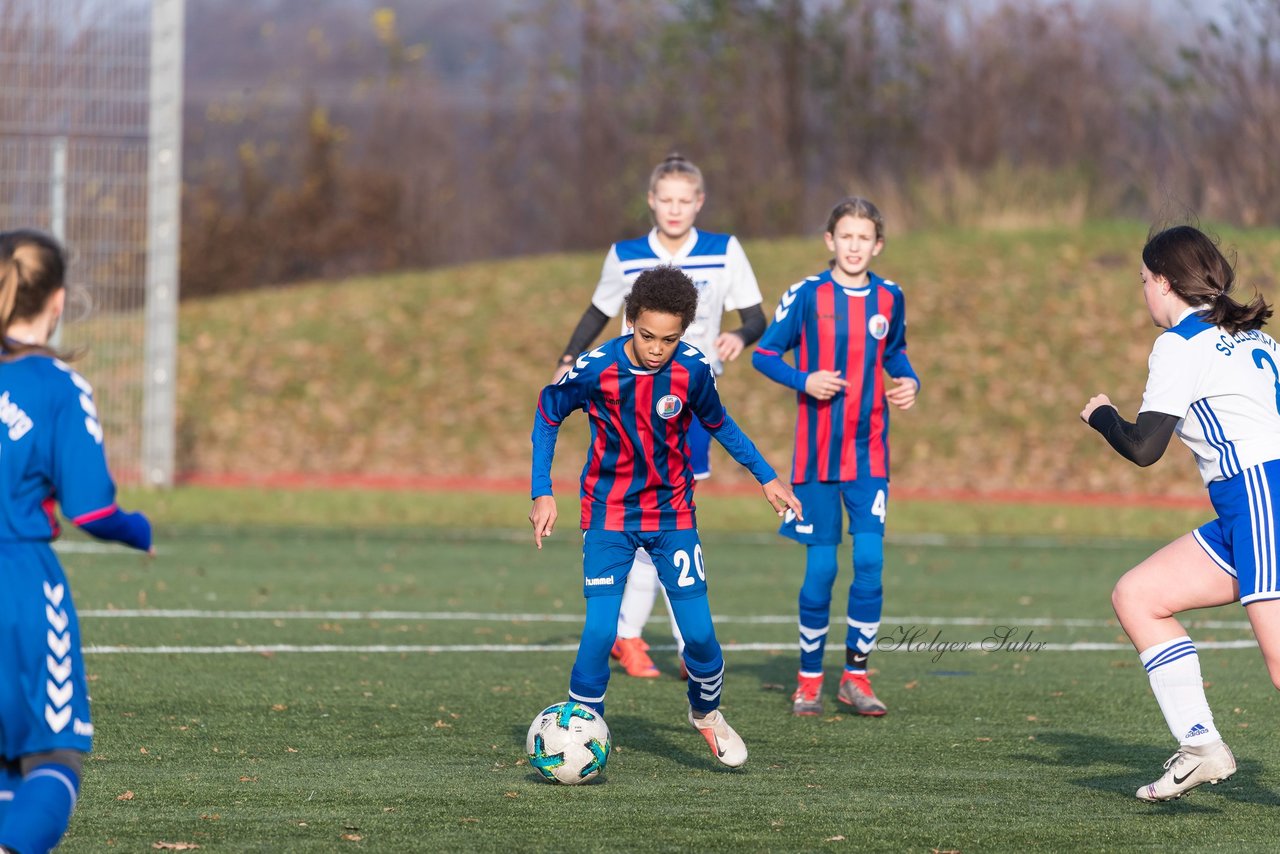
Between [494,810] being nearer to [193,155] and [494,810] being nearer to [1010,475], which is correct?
[1010,475]

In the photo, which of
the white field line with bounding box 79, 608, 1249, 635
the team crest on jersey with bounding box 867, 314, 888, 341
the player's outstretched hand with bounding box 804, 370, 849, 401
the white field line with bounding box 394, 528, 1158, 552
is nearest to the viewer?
the player's outstretched hand with bounding box 804, 370, 849, 401

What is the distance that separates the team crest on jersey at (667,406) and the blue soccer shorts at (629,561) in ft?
1.38

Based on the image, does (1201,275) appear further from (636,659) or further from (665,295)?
(636,659)

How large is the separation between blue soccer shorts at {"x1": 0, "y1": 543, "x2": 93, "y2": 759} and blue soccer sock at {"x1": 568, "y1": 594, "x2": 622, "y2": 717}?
2.21 metres

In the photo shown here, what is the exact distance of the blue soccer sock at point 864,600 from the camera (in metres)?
7.33

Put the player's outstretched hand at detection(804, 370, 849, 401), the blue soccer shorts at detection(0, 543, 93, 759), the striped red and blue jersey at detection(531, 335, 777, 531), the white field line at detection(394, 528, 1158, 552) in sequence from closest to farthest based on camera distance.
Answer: the blue soccer shorts at detection(0, 543, 93, 759) → the striped red and blue jersey at detection(531, 335, 777, 531) → the player's outstretched hand at detection(804, 370, 849, 401) → the white field line at detection(394, 528, 1158, 552)

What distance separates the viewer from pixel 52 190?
58.4 ft

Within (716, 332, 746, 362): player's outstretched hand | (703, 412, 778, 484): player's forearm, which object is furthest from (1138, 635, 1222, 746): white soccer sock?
(716, 332, 746, 362): player's outstretched hand

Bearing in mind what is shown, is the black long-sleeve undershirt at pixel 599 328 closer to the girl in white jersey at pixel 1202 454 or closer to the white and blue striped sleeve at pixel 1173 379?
the girl in white jersey at pixel 1202 454

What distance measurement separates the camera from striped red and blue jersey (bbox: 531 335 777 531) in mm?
5797

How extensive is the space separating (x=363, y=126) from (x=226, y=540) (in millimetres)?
24874

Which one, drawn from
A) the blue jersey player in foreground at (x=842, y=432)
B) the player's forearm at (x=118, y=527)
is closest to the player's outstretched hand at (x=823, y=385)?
the blue jersey player in foreground at (x=842, y=432)

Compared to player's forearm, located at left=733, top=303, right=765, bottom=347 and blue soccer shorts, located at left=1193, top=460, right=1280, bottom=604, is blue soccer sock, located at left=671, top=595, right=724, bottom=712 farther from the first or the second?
player's forearm, located at left=733, top=303, right=765, bottom=347

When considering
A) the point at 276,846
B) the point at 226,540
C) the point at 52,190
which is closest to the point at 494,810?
the point at 276,846
